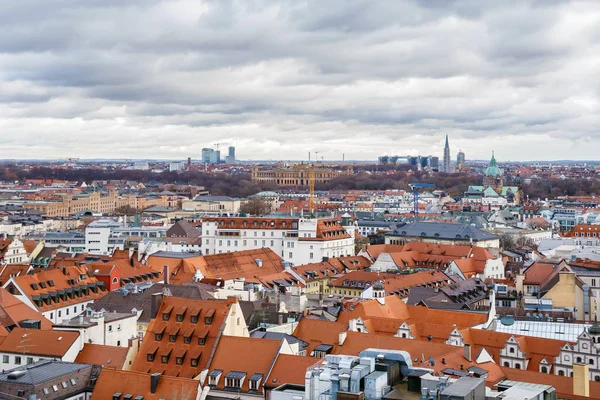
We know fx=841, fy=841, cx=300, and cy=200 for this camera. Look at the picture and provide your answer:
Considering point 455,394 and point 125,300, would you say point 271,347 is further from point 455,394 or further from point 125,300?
point 125,300

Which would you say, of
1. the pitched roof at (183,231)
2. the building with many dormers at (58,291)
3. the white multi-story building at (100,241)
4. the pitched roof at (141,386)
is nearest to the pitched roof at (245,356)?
the pitched roof at (141,386)

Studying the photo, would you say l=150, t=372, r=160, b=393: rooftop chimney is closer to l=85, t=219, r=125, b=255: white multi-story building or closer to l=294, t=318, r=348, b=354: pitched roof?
l=294, t=318, r=348, b=354: pitched roof

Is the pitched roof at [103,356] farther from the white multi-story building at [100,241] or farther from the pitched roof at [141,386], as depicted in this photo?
the white multi-story building at [100,241]

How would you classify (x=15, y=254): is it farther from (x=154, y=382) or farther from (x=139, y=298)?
(x=154, y=382)

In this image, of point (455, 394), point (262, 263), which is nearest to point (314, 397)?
point (455, 394)

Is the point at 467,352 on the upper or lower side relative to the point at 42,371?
lower

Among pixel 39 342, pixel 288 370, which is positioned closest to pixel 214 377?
pixel 288 370
